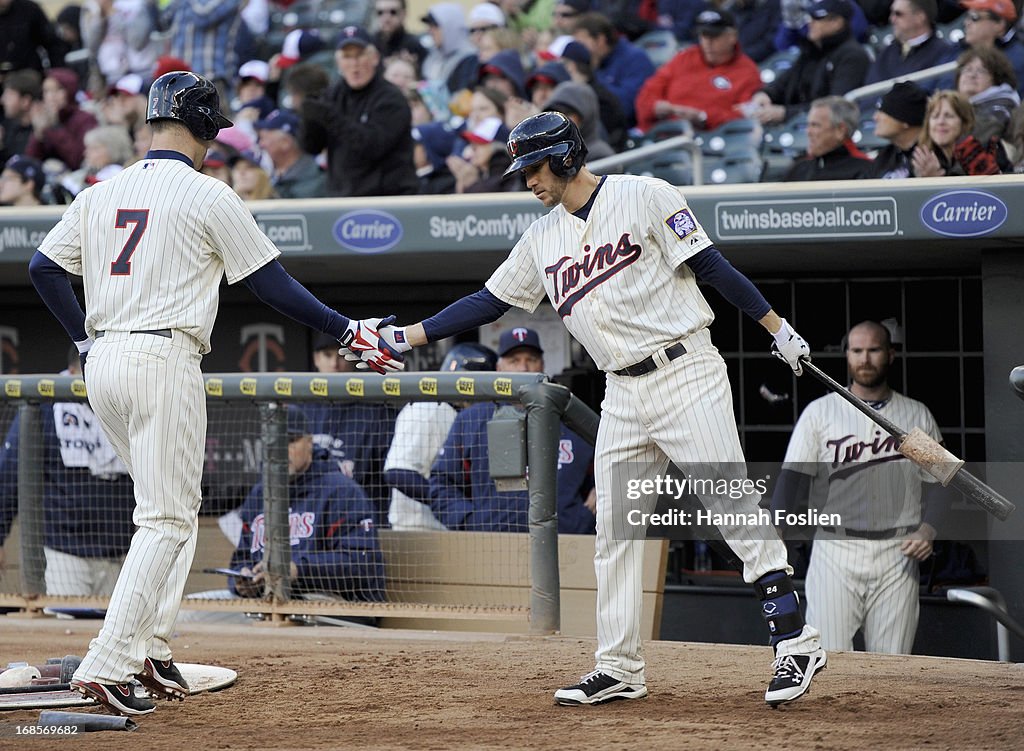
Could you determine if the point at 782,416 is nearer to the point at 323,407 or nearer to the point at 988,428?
the point at 988,428

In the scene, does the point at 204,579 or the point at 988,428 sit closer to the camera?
the point at 988,428

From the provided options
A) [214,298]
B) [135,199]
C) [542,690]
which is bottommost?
[542,690]

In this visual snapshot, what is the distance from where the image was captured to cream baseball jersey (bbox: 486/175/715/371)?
13.1ft

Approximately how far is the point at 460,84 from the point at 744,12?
6.55 ft

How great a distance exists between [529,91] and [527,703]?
5.16 m

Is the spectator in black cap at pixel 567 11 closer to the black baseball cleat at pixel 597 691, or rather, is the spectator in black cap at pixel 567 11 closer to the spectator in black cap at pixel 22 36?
the spectator in black cap at pixel 22 36

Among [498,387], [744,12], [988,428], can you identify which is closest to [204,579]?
[498,387]

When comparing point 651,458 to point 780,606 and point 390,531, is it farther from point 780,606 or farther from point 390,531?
point 390,531

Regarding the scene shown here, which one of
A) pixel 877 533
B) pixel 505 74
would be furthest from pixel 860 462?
pixel 505 74

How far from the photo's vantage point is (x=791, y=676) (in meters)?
3.87

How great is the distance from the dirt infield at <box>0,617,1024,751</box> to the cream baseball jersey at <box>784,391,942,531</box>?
1327mm

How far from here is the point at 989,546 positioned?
19.1 ft

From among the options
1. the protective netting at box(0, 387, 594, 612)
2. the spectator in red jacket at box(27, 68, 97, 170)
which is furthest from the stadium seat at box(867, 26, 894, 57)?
the spectator in red jacket at box(27, 68, 97, 170)

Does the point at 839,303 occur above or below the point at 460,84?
below
